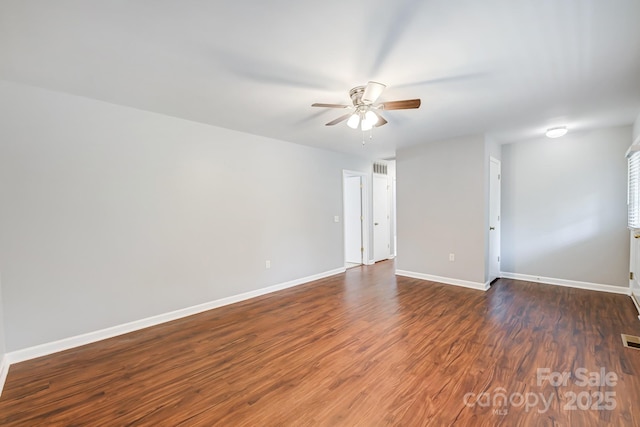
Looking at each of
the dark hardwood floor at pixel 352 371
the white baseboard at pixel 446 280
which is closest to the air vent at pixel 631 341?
the dark hardwood floor at pixel 352 371

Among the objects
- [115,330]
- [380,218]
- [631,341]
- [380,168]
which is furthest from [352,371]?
[380,168]

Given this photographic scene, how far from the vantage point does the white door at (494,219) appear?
4613mm

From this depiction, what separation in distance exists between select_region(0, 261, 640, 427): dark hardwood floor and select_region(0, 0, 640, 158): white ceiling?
2.46 metres

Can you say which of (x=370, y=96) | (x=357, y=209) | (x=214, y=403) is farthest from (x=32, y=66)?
(x=357, y=209)

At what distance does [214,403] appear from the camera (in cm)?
195

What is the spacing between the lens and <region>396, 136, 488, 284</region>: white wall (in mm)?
4406

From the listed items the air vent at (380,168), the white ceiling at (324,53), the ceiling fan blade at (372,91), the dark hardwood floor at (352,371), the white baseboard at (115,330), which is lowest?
the dark hardwood floor at (352,371)

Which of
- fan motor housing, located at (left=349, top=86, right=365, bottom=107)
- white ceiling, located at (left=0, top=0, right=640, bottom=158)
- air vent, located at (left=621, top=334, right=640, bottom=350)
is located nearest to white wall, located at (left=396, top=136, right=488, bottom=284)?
white ceiling, located at (left=0, top=0, right=640, bottom=158)

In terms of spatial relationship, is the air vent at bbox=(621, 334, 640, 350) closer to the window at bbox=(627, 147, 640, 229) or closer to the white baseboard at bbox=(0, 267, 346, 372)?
the window at bbox=(627, 147, 640, 229)

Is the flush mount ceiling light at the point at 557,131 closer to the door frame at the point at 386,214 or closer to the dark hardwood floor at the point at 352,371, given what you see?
the dark hardwood floor at the point at 352,371

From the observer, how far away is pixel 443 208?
4.80 m

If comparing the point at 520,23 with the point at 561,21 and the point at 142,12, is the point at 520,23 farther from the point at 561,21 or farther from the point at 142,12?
the point at 142,12

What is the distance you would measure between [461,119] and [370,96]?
1.88 metres

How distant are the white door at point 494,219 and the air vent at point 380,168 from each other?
8.26 feet
